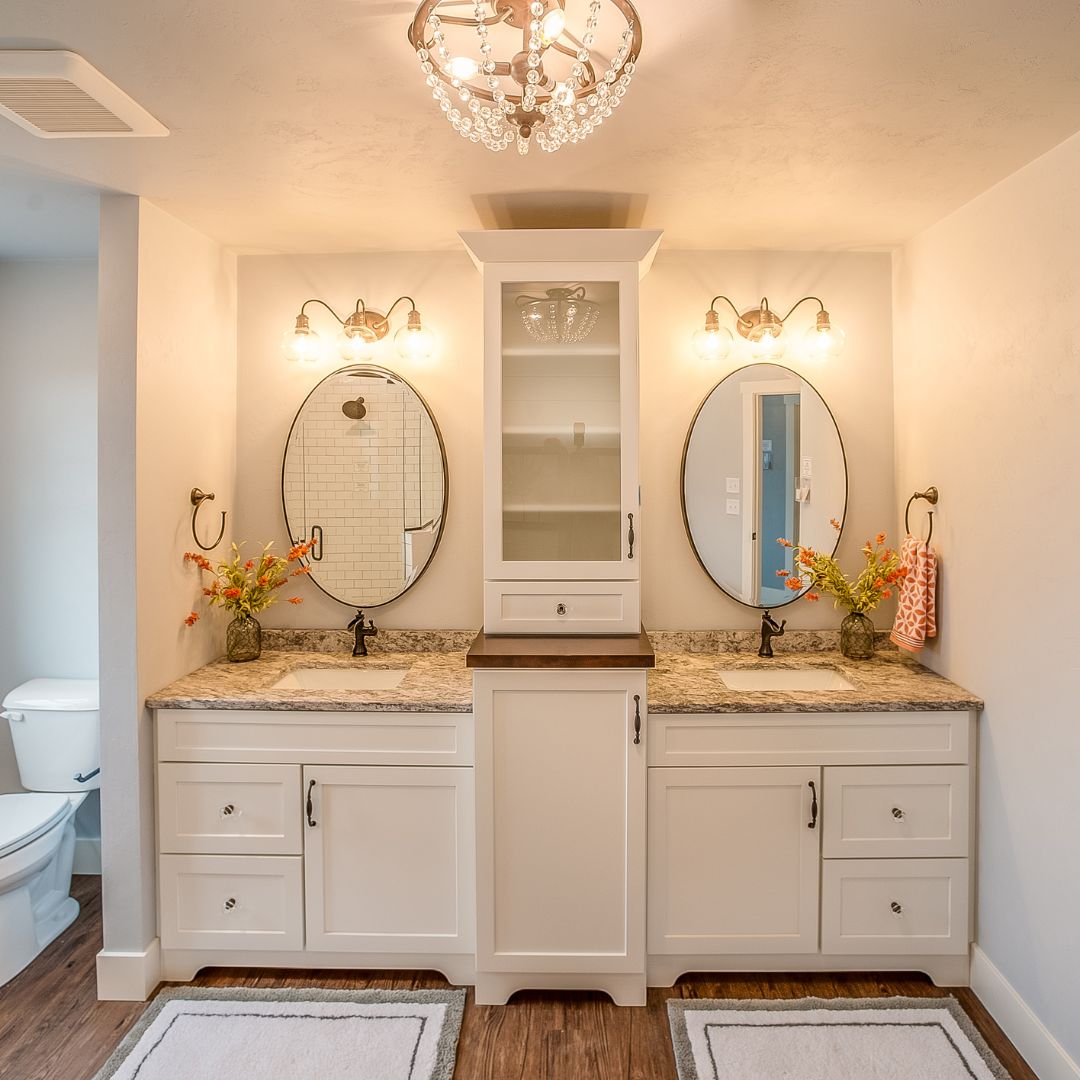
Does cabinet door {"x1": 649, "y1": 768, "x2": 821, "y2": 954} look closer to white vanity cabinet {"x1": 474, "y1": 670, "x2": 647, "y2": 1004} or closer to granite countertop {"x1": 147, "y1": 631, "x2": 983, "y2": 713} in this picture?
white vanity cabinet {"x1": 474, "y1": 670, "x2": 647, "y2": 1004}

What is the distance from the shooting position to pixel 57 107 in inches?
65.8

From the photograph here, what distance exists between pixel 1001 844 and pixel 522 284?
2154mm

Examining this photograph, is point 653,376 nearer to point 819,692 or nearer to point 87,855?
point 819,692

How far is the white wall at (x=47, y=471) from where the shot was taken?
2.87m

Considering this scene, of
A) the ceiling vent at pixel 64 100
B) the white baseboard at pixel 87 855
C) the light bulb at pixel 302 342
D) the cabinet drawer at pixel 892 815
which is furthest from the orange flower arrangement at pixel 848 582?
the white baseboard at pixel 87 855

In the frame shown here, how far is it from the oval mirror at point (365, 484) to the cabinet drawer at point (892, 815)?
62.8 inches

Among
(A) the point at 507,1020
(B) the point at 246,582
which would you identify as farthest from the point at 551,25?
(A) the point at 507,1020

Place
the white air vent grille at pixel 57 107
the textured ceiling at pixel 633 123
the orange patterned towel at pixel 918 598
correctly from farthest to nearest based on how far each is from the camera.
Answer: the orange patterned towel at pixel 918 598 < the white air vent grille at pixel 57 107 < the textured ceiling at pixel 633 123

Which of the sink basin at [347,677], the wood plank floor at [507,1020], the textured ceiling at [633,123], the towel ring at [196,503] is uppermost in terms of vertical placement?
the textured ceiling at [633,123]

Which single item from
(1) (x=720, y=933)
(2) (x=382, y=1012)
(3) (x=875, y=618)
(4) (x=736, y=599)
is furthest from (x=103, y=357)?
(3) (x=875, y=618)

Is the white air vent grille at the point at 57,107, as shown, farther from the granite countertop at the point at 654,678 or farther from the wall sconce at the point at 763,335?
the wall sconce at the point at 763,335

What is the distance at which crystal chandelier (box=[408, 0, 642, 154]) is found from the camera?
1.29 metres

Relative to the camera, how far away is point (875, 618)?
2.81m

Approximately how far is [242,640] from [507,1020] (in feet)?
4.83
